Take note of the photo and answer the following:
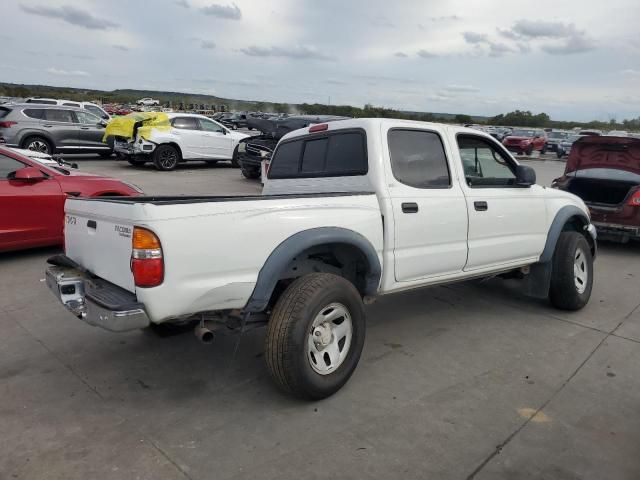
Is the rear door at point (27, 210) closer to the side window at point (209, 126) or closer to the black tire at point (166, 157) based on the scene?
the black tire at point (166, 157)

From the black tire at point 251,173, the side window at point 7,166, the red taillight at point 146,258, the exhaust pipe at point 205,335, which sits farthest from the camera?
the black tire at point 251,173

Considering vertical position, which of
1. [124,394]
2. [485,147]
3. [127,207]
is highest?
[485,147]

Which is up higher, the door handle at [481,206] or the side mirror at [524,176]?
the side mirror at [524,176]

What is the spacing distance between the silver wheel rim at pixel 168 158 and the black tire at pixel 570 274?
12.4 meters

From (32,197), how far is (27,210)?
6.6 inches

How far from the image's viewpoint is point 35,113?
1520 centimetres

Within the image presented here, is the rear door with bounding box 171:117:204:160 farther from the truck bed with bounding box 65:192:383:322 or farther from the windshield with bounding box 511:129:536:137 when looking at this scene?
the windshield with bounding box 511:129:536:137

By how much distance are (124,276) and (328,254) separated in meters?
1.48

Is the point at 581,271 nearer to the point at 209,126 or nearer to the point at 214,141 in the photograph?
the point at 214,141

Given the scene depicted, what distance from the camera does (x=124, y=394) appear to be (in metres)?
3.54

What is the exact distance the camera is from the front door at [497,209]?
4535 millimetres

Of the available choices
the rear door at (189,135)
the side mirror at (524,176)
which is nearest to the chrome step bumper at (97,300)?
the side mirror at (524,176)

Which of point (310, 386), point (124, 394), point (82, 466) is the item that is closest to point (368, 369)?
point (310, 386)

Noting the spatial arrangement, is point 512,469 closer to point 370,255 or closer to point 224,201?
point 370,255
